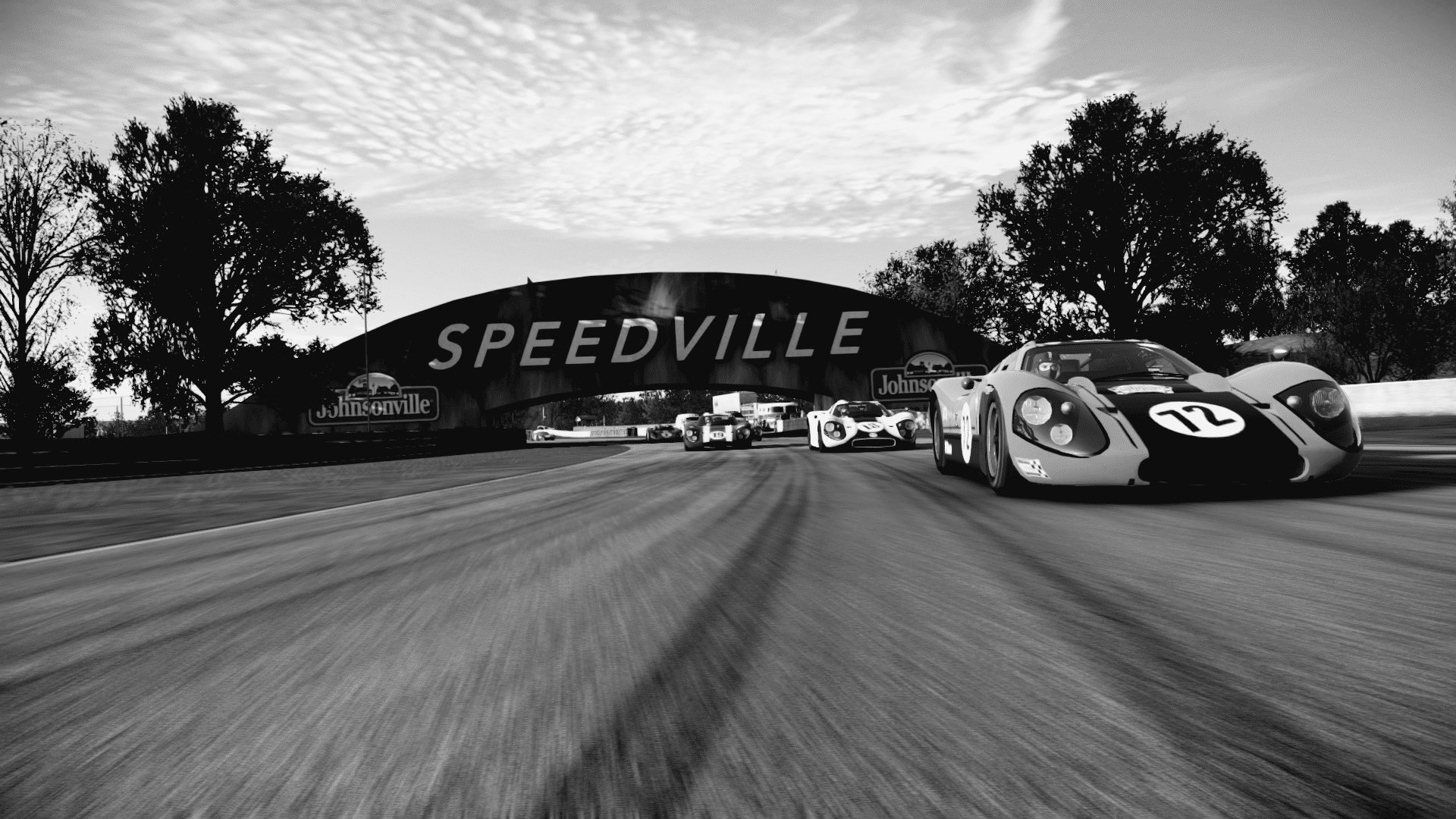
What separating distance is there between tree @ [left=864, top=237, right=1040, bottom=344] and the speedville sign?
427 centimetres

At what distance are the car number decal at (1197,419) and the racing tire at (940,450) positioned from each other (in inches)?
121

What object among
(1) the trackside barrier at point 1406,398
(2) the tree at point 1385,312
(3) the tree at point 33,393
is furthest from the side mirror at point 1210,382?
(2) the tree at point 1385,312

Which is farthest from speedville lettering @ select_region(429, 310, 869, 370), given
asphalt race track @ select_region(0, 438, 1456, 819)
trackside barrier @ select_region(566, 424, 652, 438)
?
trackside barrier @ select_region(566, 424, 652, 438)

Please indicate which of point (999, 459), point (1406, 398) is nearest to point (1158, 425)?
point (999, 459)

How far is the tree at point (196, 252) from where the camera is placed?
2512cm

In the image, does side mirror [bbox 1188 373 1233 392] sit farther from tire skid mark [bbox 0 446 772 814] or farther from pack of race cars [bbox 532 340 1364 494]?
tire skid mark [bbox 0 446 772 814]

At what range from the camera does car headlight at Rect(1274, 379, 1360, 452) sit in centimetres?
521

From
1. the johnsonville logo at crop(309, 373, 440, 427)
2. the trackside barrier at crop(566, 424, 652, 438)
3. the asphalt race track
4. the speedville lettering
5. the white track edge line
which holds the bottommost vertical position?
the trackside barrier at crop(566, 424, 652, 438)

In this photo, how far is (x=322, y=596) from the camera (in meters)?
3.12

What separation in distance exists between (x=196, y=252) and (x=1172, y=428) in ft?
90.0

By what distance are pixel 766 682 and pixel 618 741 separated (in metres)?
0.43

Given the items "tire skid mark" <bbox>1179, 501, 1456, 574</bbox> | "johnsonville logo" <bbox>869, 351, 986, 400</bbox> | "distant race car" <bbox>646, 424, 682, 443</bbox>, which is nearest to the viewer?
"tire skid mark" <bbox>1179, 501, 1456, 574</bbox>

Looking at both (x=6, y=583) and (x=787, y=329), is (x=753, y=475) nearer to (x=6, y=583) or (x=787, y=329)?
(x=6, y=583)

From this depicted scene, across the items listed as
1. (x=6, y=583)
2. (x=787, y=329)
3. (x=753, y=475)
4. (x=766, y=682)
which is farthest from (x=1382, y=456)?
(x=787, y=329)
